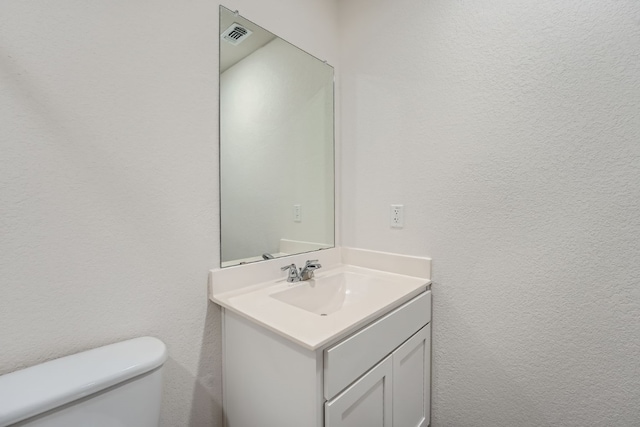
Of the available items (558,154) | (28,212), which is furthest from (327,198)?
(28,212)

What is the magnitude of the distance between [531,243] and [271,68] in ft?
4.49

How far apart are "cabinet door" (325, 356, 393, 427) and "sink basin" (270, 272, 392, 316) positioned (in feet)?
1.00

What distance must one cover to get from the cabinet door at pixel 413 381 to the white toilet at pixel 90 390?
808 millimetres

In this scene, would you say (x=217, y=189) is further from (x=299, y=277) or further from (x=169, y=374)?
(x=169, y=374)

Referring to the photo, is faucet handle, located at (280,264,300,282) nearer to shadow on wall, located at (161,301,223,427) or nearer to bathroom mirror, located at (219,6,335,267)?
bathroom mirror, located at (219,6,335,267)

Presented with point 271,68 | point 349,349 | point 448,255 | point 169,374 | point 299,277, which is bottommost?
point 169,374

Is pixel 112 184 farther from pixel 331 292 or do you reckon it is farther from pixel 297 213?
pixel 331 292

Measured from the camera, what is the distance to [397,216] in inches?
54.7

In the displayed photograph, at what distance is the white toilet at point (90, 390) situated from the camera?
1.96 feet

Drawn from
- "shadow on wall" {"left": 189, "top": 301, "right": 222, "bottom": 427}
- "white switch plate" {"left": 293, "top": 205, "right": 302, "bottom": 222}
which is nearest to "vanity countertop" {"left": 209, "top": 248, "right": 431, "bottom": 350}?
"shadow on wall" {"left": 189, "top": 301, "right": 222, "bottom": 427}

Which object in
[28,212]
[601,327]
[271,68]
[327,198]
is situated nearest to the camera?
[28,212]

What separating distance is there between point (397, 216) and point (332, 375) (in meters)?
0.85

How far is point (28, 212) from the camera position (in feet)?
2.37

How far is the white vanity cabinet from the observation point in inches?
29.9
